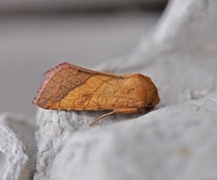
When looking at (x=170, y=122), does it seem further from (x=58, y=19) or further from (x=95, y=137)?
(x=58, y=19)

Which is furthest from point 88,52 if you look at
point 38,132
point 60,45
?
point 38,132

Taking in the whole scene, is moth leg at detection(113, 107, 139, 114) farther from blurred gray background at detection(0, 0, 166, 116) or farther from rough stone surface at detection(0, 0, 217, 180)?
blurred gray background at detection(0, 0, 166, 116)

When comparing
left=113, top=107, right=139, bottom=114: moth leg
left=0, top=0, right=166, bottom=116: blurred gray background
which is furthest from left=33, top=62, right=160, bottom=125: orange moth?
left=0, top=0, right=166, bottom=116: blurred gray background

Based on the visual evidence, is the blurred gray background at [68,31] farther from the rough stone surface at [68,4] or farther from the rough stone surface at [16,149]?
the rough stone surface at [16,149]

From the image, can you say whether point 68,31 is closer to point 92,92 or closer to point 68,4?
point 68,4

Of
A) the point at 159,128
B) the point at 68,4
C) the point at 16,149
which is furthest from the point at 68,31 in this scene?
the point at 159,128

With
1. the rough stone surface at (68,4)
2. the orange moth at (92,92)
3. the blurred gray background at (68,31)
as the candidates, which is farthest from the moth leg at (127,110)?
the rough stone surface at (68,4)
